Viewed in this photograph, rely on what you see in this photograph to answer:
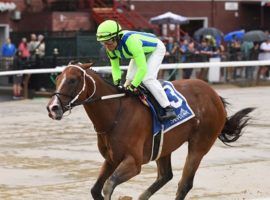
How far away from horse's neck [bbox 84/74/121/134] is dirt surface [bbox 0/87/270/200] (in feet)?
2.76

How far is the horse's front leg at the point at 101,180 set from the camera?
30.3 ft

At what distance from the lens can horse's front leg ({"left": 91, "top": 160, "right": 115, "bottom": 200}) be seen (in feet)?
30.3

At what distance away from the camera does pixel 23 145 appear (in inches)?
634

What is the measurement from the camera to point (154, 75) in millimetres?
9805

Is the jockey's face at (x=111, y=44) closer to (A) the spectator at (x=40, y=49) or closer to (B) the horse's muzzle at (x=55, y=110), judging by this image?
(B) the horse's muzzle at (x=55, y=110)

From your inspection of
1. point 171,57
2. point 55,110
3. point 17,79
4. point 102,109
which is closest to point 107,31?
point 102,109

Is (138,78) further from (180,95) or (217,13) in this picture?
(217,13)

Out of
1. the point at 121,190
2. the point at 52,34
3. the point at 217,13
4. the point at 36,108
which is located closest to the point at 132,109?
the point at 121,190

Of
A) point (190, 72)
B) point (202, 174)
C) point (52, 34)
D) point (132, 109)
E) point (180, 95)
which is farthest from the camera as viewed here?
point (52, 34)

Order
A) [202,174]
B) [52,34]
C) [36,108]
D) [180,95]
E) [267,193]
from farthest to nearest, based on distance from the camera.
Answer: [52,34] → [36,108] → [202,174] → [267,193] → [180,95]

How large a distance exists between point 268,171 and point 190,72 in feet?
53.9

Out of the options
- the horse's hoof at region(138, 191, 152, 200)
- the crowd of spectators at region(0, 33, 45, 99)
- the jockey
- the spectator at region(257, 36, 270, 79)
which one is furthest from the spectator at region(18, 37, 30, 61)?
the horse's hoof at region(138, 191, 152, 200)

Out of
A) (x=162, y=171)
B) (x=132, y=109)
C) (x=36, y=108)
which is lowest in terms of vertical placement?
(x=36, y=108)

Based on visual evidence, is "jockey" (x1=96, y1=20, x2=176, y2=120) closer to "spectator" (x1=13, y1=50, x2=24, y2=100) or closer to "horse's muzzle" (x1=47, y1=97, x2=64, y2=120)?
"horse's muzzle" (x1=47, y1=97, x2=64, y2=120)
